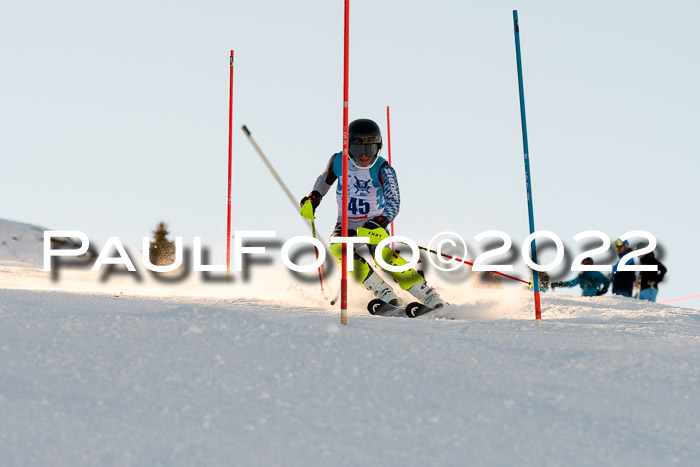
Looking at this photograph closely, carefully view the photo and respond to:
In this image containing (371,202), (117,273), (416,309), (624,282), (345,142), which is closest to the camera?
(345,142)

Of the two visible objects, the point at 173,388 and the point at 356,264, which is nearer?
the point at 173,388

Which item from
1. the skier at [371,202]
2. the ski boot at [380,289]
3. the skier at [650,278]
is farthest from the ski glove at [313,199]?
the skier at [650,278]

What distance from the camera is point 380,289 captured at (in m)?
5.85

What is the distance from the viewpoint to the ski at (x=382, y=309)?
5738mm

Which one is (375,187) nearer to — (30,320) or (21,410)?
(30,320)

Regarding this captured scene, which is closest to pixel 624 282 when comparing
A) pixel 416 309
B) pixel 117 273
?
pixel 416 309

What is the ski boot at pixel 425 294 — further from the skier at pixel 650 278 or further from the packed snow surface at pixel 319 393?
the skier at pixel 650 278

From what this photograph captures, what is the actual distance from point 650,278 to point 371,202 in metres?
6.64

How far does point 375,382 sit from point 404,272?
321cm

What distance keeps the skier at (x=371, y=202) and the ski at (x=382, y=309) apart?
0.18 feet

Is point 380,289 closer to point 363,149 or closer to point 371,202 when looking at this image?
point 371,202

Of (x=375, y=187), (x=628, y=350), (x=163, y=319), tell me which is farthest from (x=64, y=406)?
(x=375, y=187)

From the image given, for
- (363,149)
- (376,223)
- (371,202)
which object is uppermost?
(363,149)

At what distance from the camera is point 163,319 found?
3.52m
